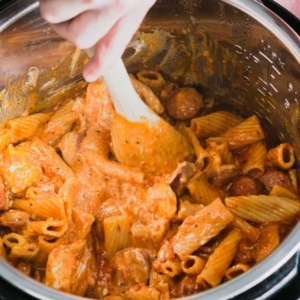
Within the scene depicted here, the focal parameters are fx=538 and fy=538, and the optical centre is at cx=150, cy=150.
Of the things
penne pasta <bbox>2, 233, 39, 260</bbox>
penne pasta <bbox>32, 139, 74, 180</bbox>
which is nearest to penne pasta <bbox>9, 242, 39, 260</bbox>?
penne pasta <bbox>2, 233, 39, 260</bbox>

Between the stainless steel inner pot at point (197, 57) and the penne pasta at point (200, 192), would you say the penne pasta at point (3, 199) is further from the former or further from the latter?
the penne pasta at point (200, 192)

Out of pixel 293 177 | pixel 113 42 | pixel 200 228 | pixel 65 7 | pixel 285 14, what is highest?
pixel 65 7

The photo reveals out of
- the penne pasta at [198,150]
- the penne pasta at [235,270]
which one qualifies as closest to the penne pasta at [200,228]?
the penne pasta at [235,270]

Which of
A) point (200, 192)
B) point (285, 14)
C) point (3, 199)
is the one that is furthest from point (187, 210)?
point (285, 14)

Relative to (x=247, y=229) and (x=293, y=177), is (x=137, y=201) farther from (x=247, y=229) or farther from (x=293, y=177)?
(x=293, y=177)

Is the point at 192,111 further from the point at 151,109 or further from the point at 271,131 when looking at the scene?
the point at 271,131

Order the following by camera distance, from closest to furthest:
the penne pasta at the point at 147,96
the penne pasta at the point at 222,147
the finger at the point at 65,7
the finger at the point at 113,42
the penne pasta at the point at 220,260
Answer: the finger at the point at 65,7 < the finger at the point at 113,42 < the penne pasta at the point at 220,260 < the penne pasta at the point at 222,147 < the penne pasta at the point at 147,96
